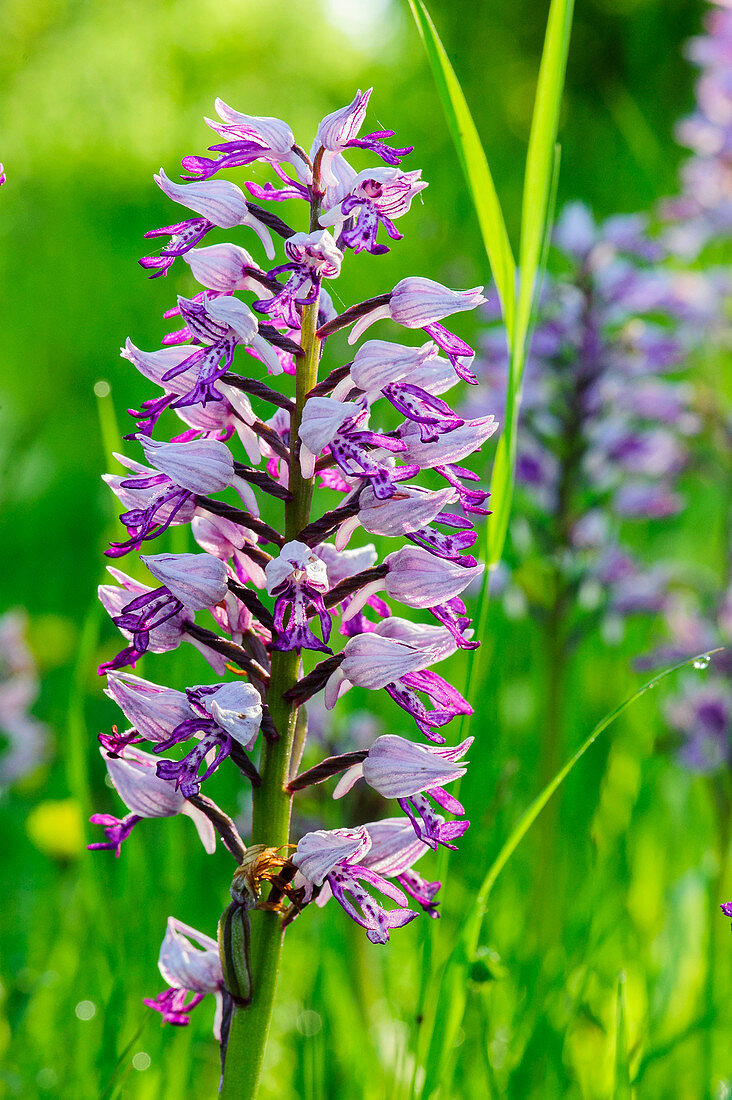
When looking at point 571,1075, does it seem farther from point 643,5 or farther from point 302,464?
point 643,5

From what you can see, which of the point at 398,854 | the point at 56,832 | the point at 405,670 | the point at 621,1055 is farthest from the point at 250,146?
the point at 56,832

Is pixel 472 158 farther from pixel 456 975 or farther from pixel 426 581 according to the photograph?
pixel 456 975

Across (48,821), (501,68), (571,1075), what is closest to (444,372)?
(571,1075)

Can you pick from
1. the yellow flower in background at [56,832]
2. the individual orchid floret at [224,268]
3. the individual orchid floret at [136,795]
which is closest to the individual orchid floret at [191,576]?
the individual orchid floret at [136,795]

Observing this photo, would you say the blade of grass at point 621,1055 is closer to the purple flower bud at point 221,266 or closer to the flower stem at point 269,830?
the flower stem at point 269,830

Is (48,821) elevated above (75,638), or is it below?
below
